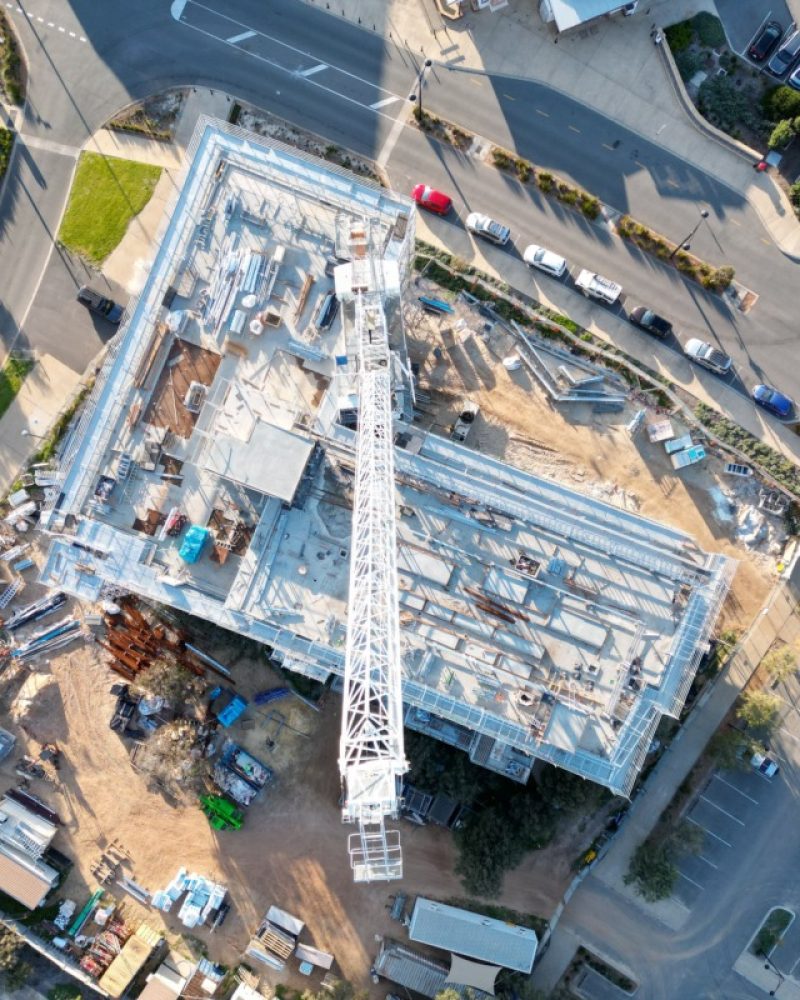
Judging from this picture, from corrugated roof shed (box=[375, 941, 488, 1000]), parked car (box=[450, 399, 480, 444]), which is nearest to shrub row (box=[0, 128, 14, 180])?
parked car (box=[450, 399, 480, 444])

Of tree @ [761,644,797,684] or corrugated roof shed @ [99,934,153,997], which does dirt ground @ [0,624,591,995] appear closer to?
corrugated roof shed @ [99,934,153,997]

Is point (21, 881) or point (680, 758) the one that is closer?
point (21, 881)

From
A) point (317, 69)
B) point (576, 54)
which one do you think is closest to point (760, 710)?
point (576, 54)

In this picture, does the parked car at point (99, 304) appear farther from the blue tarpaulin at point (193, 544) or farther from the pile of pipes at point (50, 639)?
the pile of pipes at point (50, 639)

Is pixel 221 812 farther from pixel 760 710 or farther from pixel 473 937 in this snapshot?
pixel 760 710

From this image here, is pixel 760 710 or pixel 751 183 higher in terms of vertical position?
pixel 751 183

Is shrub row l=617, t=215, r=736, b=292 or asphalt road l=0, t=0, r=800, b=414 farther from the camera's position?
asphalt road l=0, t=0, r=800, b=414
